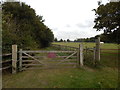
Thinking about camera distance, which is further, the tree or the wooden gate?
the tree

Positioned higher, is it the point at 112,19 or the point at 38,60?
the point at 112,19

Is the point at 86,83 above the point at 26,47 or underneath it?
underneath

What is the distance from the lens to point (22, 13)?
46.9 ft

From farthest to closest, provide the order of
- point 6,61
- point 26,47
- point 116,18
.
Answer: point 116,18 < point 26,47 < point 6,61

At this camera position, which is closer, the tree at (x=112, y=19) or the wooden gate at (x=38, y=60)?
the wooden gate at (x=38, y=60)

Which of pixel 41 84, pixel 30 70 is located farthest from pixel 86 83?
pixel 30 70

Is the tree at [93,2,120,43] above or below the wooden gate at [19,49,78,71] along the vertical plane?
above

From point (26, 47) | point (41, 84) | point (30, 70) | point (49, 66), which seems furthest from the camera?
point (26, 47)

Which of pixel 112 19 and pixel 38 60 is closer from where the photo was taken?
pixel 38 60

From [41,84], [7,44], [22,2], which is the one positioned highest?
[22,2]

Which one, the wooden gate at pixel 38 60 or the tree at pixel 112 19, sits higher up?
the tree at pixel 112 19

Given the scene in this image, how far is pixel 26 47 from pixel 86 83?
4.29 meters

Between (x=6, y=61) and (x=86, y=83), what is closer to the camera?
(x=86, y=83)

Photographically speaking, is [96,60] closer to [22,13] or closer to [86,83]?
[86,83]
